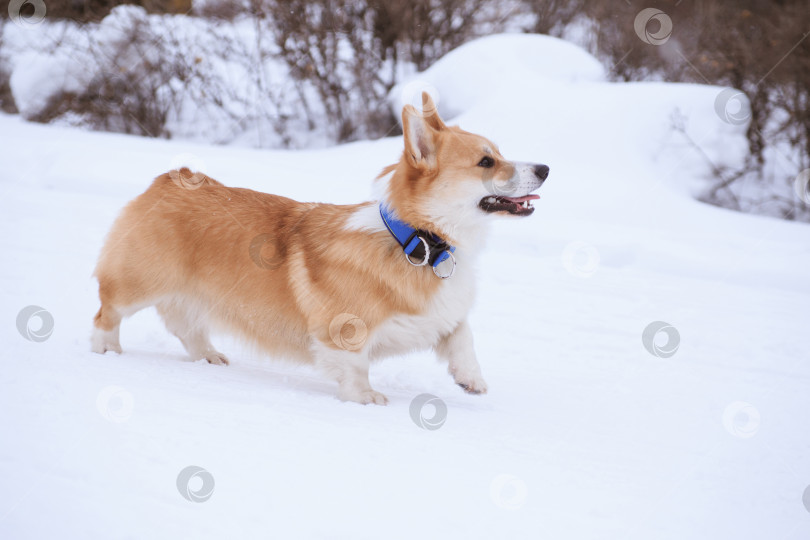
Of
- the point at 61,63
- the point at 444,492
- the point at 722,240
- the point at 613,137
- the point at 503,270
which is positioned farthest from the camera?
the point at 61,63

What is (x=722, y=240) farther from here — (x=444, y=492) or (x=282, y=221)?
(x=444, y=492)

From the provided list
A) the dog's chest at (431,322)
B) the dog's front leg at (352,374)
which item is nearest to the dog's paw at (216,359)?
the dog's front leg at (352,374)

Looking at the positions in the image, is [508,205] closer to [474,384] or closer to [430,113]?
[430,113]

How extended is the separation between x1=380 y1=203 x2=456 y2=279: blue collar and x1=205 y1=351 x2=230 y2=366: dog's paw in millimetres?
1160

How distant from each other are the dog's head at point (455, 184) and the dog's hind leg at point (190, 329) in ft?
3.84

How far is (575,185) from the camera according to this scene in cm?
627

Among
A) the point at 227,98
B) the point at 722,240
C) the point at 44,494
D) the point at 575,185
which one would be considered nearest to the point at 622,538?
the point at 44,494

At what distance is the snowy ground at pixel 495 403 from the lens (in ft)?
6.27

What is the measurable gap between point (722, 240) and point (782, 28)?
3.40 meters

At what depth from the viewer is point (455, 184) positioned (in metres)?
2.70

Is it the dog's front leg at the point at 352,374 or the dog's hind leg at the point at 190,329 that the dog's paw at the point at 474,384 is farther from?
the dog's hind leg at the point at 190,329

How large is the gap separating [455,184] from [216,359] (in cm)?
149

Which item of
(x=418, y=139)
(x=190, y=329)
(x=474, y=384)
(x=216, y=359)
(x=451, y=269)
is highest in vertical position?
(x=418, y=139)

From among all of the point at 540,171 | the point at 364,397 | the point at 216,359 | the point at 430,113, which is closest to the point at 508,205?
the point at 540,171
